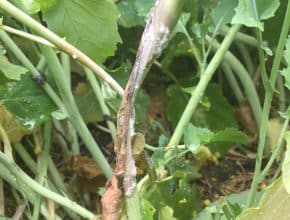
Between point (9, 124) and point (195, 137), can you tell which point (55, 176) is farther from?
point (195, 137)

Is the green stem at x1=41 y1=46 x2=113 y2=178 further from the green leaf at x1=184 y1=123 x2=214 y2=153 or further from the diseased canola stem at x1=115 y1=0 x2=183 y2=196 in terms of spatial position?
the diseased canola stem at x1=115 y1=0 x2=183 y2=196

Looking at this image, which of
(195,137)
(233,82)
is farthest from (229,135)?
(233,82)

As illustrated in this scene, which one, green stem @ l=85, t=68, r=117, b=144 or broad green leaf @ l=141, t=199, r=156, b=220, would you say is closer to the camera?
broad green leaf @ l=141, t=199, r=156, b=220

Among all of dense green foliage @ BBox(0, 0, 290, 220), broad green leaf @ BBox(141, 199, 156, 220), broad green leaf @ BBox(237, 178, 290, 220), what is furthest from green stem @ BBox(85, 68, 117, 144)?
broad green leaf @ BBox(237, 178, 290, 220)

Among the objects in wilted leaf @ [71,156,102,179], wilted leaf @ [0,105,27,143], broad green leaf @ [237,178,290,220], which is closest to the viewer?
broad green leaf @ [237,178,290,220]

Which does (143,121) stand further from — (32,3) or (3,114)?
(32,3)

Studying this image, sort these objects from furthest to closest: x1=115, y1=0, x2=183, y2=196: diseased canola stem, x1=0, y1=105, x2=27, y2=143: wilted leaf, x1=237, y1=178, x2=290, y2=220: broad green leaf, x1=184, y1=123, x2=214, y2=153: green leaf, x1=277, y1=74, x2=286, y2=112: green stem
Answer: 1. x1=277, y1=74, x2=286, y2=112: green stem
2. x1=0, y1=105, x2=27, y2=143: wilted leaf
3. x1=184, y1=123, x2=214, y2=153: green leaf
4. x1=237, y1=178, x2=290, y2=220: broad green leaf
5. x1=115, y1=0, x2=183, y2=196: diseased canola stem
